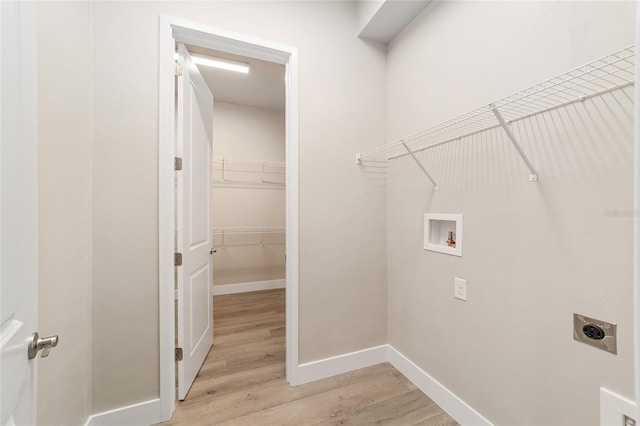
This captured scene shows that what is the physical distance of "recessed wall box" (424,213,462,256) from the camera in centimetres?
151

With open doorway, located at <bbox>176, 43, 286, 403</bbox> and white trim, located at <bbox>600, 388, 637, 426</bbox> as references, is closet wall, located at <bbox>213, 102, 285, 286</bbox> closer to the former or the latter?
open doorway, located at <bbox>176, 43, 286, 403</bbox>

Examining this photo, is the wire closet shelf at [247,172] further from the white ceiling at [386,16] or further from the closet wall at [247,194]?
the white ceiling at [386,16]

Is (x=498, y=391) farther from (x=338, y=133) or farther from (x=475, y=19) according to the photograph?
(x=475, y=19)

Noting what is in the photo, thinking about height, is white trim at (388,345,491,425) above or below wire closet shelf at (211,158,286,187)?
below

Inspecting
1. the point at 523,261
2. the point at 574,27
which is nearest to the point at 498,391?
the point at 523,261

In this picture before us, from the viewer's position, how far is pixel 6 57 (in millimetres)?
511

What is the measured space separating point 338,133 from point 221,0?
44.3 inches

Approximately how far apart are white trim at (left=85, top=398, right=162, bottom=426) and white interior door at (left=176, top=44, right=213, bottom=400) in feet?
0.53

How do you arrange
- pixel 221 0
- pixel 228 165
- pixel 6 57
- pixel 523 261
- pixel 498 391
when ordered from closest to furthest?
pixel 6 57 → pixel 523 261 → pixel 498 391 → pixel 221 0 → pixel 228 165

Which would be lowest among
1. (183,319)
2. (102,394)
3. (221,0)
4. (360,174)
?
(102,394)

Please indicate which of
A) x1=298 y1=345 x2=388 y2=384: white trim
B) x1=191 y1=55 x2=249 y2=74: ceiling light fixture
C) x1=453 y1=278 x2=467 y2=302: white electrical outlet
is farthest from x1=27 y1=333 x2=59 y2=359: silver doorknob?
x1=191 y1=55 x2=249 y2=74: ceiling light fixture

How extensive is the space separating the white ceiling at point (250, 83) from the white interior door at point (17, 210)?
2.12 metres

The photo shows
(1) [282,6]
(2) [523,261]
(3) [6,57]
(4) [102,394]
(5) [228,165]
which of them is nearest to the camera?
(3) [6,57]

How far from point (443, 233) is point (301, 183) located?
3.32ft
